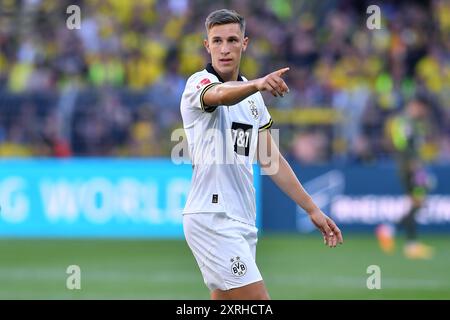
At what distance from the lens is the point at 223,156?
22.6 feet

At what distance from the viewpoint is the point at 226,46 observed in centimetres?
683

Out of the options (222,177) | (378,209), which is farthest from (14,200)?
(222,177)

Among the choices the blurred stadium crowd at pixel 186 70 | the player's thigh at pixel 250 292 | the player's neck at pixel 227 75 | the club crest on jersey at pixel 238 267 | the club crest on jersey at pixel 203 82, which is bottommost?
the player's thigh at pixel 250 292

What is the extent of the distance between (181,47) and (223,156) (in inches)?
643

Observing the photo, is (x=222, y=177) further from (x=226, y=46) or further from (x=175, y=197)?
(x=175, y=197)

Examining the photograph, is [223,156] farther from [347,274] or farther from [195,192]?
[347,274]

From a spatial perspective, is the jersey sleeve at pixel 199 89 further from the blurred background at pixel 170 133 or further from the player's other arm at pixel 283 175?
the blurred background at pixel 170 133

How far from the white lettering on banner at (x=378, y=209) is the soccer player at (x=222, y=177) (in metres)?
12.8

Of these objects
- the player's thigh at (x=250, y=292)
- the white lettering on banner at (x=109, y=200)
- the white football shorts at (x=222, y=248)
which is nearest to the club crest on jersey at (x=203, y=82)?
the white football shorts at (x=222, y=248)

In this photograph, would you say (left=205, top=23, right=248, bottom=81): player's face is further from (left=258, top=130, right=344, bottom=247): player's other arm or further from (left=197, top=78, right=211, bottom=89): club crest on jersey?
(left=258, top=130, right=344, bottom=247): player's other arm

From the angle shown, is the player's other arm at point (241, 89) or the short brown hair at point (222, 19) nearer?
the player's other arm at point (241, 89)

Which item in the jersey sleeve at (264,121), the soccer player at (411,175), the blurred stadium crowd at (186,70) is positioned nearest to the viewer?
the jersey sleeve at (264,121)

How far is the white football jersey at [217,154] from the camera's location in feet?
22.5
